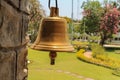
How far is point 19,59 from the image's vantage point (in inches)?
58.3

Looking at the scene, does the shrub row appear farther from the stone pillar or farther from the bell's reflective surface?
the stone pillar

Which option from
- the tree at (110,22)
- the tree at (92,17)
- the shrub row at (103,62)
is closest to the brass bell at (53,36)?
the shrub row at (103,62)

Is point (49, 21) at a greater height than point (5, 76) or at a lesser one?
greater

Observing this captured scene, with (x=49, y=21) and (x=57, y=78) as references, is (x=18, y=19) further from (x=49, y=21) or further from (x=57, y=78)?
(x=57, y=78)

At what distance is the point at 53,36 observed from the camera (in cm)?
264

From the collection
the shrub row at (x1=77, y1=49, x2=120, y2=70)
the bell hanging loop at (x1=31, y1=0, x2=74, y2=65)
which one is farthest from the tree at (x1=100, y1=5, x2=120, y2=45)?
the bell hanging loop at (x1=31, y1=0, x2=74, y2=65)

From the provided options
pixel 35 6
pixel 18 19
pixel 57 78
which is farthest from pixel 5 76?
pixel 35 6

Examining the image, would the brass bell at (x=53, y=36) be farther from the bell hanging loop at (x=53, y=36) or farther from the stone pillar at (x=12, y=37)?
the stone pillar at (x=12, y=37)

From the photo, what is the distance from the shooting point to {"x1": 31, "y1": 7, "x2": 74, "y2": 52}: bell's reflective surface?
8.42 feet

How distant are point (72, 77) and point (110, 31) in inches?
771

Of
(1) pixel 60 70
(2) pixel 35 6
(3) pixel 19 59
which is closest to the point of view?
(3) pixel 19 59

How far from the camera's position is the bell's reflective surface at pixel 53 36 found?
2567mm

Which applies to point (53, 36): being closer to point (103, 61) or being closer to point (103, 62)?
point (103, 62)

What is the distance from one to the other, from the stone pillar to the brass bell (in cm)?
98
